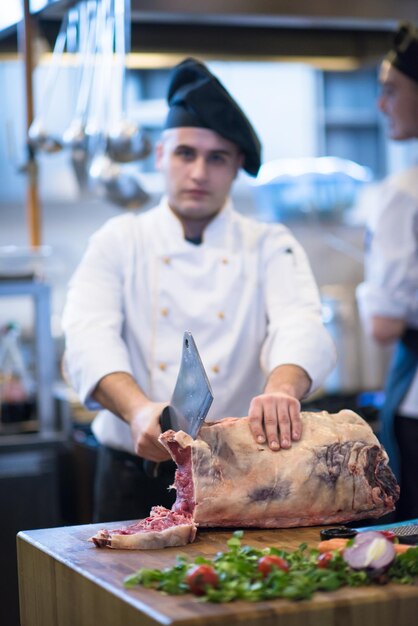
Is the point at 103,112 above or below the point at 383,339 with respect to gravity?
above

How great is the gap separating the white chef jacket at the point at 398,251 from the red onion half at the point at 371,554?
166cm

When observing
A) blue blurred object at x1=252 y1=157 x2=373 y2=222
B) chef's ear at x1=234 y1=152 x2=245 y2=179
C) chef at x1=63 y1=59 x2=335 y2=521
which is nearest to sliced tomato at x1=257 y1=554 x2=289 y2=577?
chef at x1=63 y1=59 x2=335 y2=521

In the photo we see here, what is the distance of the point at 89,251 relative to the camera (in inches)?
102

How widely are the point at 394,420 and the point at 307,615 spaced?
72.7 inches

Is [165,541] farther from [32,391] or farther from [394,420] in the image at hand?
[32,391]

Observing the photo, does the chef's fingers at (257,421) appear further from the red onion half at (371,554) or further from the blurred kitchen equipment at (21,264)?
the blurred kitchen equipment at (21,264)

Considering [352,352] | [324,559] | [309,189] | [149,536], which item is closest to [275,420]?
[149,536]

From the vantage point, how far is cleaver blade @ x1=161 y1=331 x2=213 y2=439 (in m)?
1.81

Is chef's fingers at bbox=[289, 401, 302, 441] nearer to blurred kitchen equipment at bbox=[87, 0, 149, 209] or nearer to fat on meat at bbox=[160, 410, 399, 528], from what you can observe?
fat on meat at bbox=[160, 410, 399, 528]

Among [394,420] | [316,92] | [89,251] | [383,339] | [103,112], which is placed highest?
[316,92]

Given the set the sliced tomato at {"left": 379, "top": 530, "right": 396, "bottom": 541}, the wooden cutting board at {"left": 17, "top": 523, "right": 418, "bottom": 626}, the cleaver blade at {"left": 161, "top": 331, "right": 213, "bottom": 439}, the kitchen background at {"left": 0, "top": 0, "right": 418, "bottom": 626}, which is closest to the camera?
the wooden cutting board at {"left": 17, "top": 523, "right": 418, "bottom": 626}

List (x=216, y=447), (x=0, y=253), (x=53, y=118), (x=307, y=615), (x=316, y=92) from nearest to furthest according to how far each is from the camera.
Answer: (x=307, y=615)
(x=216, y=447)
(x=0, y=253)
(x=53, y=118)
(x=316, y=92)

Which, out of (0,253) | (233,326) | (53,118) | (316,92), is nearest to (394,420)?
(233,326)

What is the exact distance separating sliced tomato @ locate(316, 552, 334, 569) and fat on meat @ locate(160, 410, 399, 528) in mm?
347
